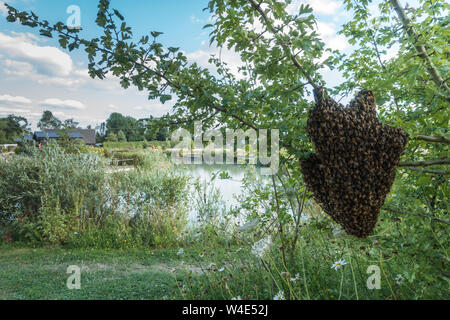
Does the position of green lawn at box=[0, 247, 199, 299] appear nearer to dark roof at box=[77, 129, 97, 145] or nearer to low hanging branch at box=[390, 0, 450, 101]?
low hanging branch at box=[390, 0, 450, 101]

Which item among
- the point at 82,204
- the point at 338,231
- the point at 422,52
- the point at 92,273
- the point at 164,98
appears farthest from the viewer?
the point at 82,204

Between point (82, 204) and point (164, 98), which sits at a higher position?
point (164, 98)

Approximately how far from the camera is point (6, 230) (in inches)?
226

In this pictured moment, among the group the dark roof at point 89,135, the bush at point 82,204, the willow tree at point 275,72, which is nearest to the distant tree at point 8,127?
the dark roof at point 89,135

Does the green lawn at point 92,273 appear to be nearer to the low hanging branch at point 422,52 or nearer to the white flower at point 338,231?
the white flower at point 338,231

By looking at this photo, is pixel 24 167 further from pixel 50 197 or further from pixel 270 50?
pixel 270 50

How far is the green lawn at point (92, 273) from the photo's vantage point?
3.38m

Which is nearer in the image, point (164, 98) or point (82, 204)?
point (164, 98)

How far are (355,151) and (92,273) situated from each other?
408 centimetres

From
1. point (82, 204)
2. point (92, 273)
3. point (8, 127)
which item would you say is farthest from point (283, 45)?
point (8, 127)

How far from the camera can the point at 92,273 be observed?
404 centimetres

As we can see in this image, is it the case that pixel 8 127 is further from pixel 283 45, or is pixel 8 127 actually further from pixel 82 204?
pixel 283 45

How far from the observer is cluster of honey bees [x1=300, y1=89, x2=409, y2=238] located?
1.35m

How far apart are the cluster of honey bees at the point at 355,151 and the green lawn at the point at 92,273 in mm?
1919
